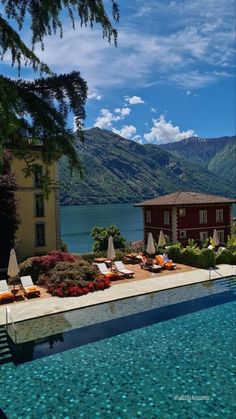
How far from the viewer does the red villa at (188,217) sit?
36.4m

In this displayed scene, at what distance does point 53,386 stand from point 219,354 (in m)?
5.87

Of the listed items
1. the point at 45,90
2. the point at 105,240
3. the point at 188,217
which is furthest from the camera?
the point at 105,240

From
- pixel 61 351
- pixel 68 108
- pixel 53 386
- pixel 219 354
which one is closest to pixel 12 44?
pixel 68 108

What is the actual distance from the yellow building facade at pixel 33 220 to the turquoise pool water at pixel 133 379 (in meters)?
18.0

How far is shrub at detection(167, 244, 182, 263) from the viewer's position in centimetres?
2872

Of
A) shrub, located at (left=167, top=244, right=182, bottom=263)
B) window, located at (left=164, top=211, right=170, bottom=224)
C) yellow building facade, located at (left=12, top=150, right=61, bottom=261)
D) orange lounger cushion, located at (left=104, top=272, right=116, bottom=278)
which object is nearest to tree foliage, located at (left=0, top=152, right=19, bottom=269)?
yellow building facade, located at (left=12, top=150, right=61, bottom=261)

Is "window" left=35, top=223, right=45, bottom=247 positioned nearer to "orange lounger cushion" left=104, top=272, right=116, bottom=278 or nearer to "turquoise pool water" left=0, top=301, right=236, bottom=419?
"orange lounger cushion" left=104, top=272, right=116, bottom=278

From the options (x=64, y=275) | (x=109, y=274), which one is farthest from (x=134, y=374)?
(x=109, y=274)

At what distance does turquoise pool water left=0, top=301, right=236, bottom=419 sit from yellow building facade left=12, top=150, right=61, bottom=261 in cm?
1801

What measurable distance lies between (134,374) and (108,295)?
8.11 m

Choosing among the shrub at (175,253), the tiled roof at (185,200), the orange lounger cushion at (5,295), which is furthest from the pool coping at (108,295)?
the tiled roof at (185,200)

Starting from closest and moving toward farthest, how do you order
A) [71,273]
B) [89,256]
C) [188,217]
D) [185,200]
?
1. [71,273]
2. [89,256]
3. [188,217]
4. [185,200]

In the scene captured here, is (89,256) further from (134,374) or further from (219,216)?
(134,374)

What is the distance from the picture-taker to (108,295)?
62.1 ft
